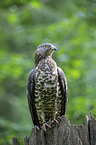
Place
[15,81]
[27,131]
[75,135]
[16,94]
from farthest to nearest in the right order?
1. [16,94]
2. [15,81]
3. [27,131]
4. [75,135]

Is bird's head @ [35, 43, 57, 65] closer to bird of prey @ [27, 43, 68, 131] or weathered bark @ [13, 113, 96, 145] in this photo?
bird of prey @ [27, 43, 68, 131]

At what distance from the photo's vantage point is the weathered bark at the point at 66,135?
2.36 metres

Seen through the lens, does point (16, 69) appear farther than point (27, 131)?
Yes

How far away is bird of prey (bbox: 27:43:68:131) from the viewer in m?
3.57

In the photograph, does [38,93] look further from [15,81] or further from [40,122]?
[15,81]

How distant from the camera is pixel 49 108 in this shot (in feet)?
12.1

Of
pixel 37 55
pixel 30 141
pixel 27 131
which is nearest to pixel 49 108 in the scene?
pixel 37 55

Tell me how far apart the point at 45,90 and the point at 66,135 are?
4.07 feet

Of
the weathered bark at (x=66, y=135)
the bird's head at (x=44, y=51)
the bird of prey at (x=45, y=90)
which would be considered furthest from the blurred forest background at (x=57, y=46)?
the weathered bark at (x=66, y=135)

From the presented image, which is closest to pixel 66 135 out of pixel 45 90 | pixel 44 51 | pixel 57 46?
pixel 45 90

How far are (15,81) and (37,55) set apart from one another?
4499 mm

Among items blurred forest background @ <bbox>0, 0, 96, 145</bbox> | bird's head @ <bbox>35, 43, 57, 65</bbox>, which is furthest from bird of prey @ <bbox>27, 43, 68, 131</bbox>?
blurred forest background @ <bbox>0, 0, 96, 145</bbox>

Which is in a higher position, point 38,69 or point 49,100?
point 38,69

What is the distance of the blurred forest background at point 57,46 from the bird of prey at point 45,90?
1.83 meters
